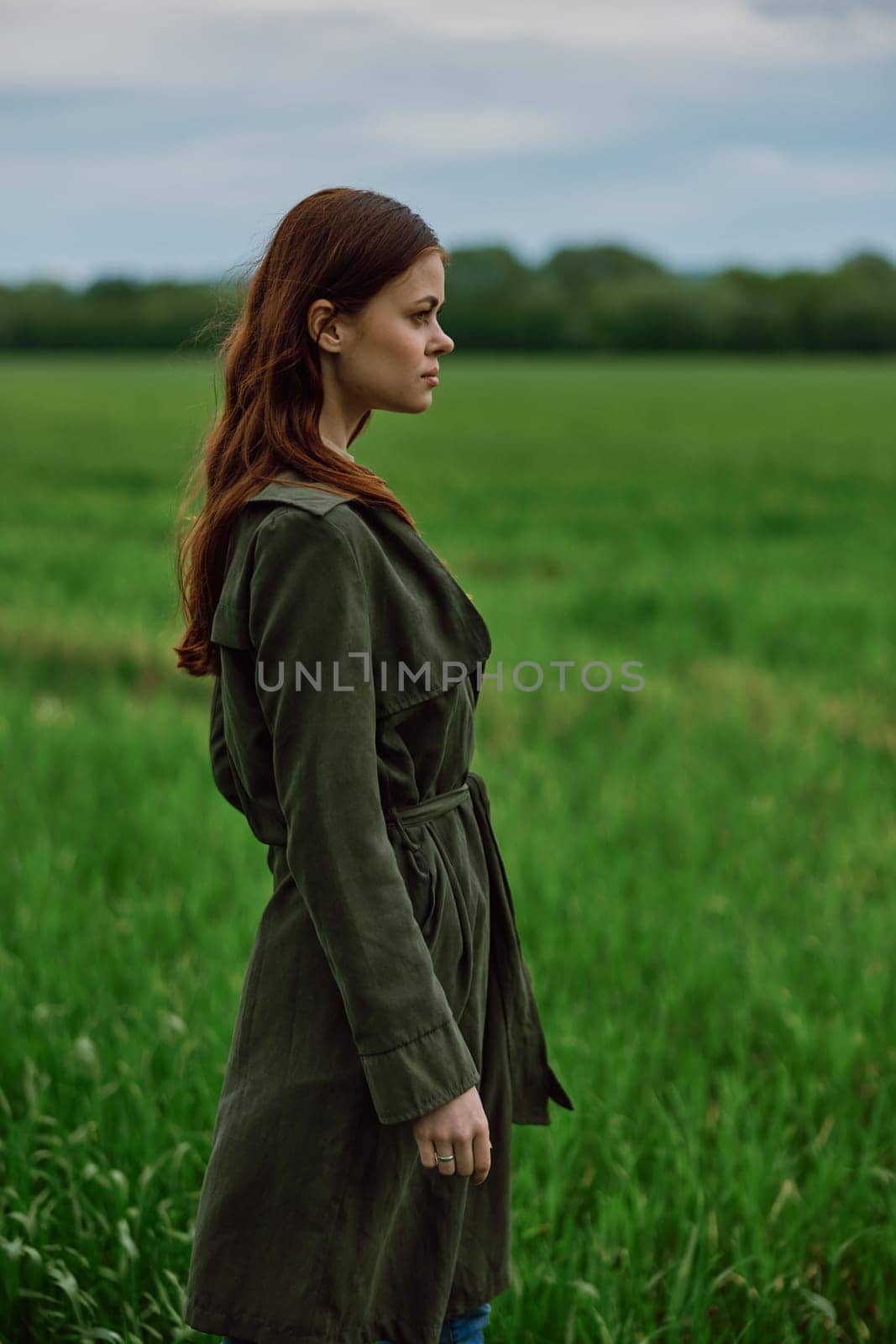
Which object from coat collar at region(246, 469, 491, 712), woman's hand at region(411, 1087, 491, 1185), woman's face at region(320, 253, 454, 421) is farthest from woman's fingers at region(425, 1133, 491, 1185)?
woman's face at region(320, 253, 454, 421)

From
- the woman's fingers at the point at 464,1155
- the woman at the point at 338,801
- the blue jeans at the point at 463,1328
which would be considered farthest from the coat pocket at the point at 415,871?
the blue jeans at the point at 463,1328

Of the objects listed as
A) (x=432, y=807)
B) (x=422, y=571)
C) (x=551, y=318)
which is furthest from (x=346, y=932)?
(x=551, y=318)

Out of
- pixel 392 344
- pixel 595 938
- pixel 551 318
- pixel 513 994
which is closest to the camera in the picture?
pixel 392 344

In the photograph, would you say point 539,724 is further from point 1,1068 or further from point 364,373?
point 364,373

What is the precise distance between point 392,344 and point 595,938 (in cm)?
245

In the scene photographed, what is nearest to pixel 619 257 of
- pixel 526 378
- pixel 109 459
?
pixel 526 378

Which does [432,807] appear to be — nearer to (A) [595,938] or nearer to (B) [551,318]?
(A) [595,938]

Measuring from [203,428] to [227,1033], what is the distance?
1636mm

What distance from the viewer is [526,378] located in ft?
167

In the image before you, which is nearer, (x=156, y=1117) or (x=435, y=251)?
(x=435, y=251)

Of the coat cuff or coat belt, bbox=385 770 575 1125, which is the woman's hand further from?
coat belt, bbox=385 770 575 1125

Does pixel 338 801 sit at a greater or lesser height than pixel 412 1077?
greater

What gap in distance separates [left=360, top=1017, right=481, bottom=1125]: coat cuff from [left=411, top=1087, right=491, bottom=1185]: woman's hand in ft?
0.06

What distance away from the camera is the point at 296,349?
4.82 feet
